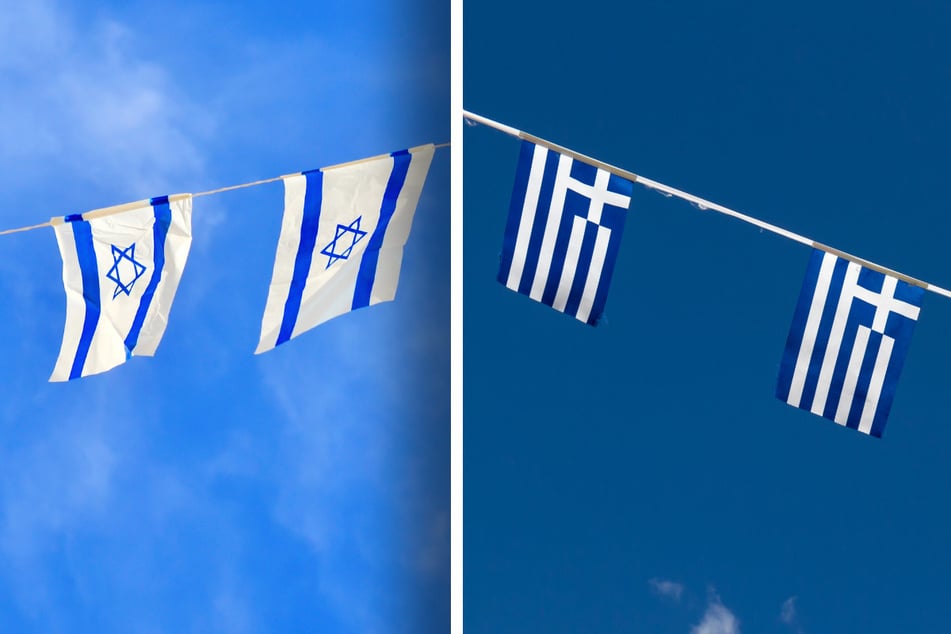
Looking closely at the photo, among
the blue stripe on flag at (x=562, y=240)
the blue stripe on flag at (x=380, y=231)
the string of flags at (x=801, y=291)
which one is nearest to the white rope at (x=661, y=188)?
the string of flags at (x=801, y=291)

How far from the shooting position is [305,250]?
5824 millimetres

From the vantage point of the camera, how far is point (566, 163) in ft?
17.6

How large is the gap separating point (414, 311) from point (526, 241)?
197cm

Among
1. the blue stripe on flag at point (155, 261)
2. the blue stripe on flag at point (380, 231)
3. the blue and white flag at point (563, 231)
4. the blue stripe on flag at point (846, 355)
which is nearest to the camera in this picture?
the blue and white flag at point (563, 231)

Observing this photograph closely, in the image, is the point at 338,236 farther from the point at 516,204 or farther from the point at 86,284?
the point at 86,284

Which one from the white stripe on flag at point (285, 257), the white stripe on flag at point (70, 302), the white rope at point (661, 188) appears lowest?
the white stripe on flag at point (70, 302)

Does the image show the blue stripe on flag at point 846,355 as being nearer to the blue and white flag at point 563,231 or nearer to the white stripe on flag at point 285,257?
the blue and white flag at point 563,231

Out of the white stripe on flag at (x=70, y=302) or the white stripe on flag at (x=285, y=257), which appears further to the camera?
the white stripe on flag at (x=285, y=257)

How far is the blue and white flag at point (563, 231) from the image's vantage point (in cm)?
538

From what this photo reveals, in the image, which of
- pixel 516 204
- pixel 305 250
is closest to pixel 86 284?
pixel 305 250

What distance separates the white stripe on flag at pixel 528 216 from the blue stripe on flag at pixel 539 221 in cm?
1

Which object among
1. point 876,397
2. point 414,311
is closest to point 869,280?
point 876,397

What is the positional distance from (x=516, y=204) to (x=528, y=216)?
9cm

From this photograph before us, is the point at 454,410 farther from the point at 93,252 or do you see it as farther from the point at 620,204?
the point at 93,252
